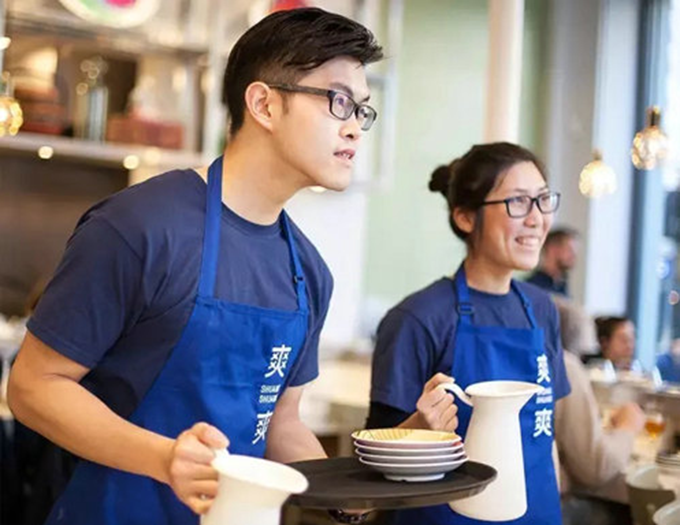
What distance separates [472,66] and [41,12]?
3.46m

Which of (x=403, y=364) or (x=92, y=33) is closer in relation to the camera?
(x=403, y=364)

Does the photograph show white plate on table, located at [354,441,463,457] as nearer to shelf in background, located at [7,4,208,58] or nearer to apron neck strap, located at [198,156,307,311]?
apron neck strap, located at [198,156,307,311]

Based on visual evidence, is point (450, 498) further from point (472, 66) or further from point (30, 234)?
point (472, 66)

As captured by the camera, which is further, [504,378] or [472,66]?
[472,66]

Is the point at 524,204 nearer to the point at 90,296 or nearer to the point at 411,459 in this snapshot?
the point at 411,459

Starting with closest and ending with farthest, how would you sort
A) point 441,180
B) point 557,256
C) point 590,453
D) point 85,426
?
point 85,426
point 441,180
point 590,453
point 557,256

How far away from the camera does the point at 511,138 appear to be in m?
3.76

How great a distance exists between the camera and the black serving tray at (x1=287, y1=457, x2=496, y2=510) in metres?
1.50

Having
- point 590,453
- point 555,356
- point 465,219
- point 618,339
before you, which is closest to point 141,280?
point 465,219

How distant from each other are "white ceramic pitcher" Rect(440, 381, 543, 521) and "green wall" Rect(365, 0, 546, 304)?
5.37m

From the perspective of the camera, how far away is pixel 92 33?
5.26 m

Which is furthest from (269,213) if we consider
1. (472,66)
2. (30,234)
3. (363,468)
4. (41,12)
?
(472,66)

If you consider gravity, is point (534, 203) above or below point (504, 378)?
above

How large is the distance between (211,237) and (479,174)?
0.91 m
